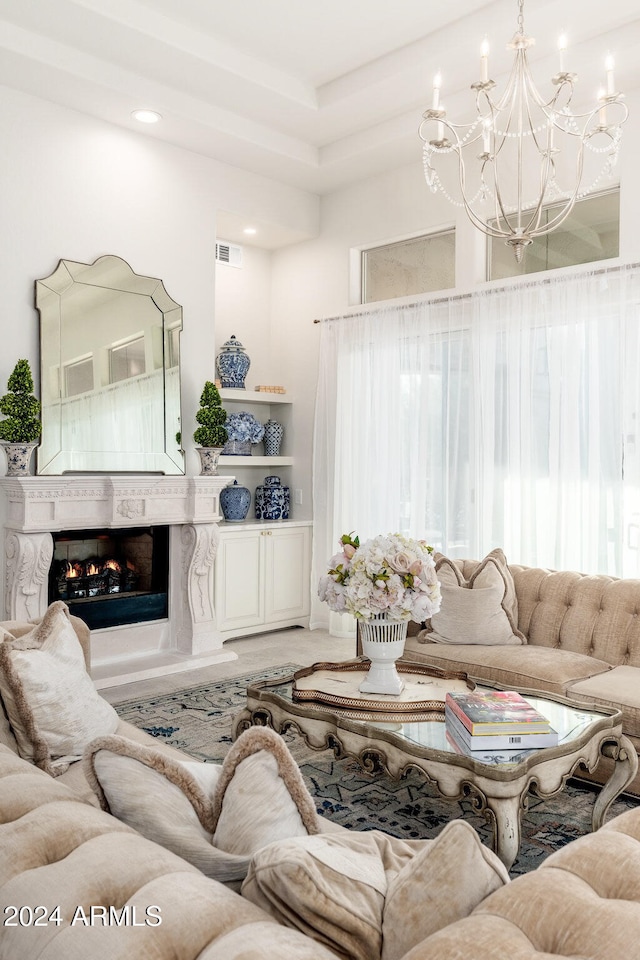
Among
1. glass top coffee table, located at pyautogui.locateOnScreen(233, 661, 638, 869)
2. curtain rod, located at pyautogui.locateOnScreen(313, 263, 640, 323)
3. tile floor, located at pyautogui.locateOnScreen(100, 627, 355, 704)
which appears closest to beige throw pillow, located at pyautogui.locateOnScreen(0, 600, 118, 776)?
glass top coffee table, located at pyautogui.locateOnScreen(233, 661, 638, 869)

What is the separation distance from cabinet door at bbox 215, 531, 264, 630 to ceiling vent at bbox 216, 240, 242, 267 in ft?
7.22

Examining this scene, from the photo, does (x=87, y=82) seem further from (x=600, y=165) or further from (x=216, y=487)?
(x=600, y=165)

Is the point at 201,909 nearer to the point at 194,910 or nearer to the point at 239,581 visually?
the point at 194,910

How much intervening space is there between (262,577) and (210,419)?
Answer: 1321 mm

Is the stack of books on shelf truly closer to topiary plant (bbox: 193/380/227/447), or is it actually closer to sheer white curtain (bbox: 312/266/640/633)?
sheer white curtain (bbox: 312/266/640/633)

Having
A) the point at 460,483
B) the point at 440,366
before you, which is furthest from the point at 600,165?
the point at 460,483

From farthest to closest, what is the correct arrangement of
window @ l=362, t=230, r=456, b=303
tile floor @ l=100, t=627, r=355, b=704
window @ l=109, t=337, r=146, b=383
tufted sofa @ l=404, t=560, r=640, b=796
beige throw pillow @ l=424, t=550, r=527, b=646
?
window @ l=362, t=230, r=456, b=303 → window @ l=109, t=337, r=146, b=383 → tile floor @ l=100, t=627, r=355, b=704 → beige throw pillow @ l=424, t=550, r=527, b=646 → tufted sofa @ l=404, t=560, r=640, b=796

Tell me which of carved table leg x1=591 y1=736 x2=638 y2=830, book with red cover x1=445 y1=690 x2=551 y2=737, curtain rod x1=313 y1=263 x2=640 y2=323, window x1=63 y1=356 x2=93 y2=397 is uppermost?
curtain rod x1=313 y1=263 x2=640 y2=323

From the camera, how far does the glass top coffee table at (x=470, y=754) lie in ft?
A: 7.07

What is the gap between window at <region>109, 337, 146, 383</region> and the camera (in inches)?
190

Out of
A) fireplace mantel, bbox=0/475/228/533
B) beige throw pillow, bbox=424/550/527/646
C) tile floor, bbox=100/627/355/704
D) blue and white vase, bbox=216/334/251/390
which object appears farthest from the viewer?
blue and white vase, bbox=216/334/251/390

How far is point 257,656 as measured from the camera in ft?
17.0

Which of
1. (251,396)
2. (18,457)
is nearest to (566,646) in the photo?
(18,457)

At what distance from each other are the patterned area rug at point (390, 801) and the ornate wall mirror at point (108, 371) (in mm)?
1733
